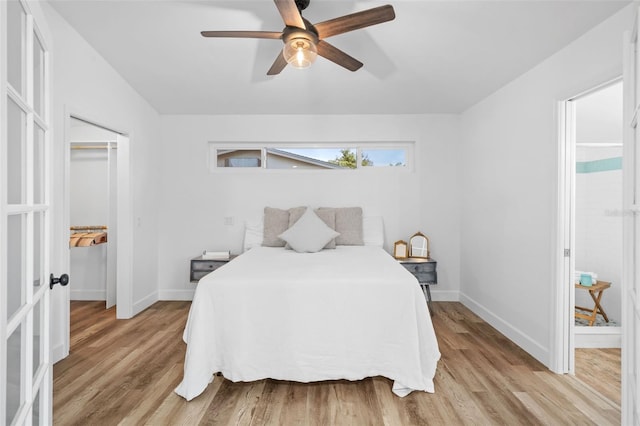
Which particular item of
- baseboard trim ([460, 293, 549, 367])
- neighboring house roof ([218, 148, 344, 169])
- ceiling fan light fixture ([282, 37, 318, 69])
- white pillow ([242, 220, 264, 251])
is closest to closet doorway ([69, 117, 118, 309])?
white pillow ([242, 220, 264, 251])

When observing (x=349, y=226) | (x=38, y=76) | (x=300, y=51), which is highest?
(x=300, y=51)

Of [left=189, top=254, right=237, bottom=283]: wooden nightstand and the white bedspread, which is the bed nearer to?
the white bedspread

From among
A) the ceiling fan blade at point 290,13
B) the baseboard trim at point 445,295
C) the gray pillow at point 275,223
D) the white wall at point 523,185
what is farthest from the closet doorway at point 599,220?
the gray pillow at point 275,223

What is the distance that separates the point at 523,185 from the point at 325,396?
241 cm

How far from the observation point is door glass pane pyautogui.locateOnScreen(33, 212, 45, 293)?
1228 millimetres

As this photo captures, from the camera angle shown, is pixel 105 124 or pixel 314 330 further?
pixel 105 124

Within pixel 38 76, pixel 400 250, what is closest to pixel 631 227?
pixel 38 76

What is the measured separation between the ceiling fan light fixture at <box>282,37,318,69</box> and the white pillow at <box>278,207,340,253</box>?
1850mm

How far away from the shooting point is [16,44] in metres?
1.04

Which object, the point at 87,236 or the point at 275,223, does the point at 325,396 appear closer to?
the point at 275,223

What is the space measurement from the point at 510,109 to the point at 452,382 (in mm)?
2485

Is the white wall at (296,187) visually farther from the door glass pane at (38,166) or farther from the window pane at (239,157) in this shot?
the door glass pane at (38,166)

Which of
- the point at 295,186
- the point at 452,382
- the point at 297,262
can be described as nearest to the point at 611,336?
the point at 452,382

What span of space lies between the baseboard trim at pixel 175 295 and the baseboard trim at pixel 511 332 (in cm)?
346
